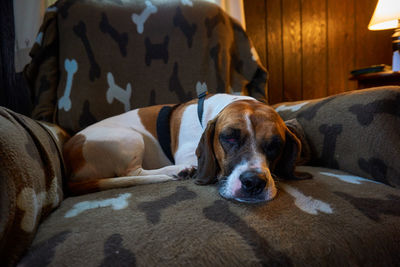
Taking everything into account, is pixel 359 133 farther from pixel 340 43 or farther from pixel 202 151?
pixel 340 43

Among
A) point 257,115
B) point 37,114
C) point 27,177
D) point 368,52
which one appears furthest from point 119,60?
point 368,52

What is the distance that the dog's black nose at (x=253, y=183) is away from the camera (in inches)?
38.4

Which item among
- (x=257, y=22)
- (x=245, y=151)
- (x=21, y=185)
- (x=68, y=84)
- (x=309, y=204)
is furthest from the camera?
(x=257, y=22)

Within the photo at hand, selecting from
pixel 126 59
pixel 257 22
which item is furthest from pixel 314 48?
pixel 126 59

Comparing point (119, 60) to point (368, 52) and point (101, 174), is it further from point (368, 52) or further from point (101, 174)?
point (368, 52)

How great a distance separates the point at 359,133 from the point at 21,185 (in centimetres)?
133

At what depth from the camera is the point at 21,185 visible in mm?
735

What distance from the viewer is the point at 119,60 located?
1.88 meters

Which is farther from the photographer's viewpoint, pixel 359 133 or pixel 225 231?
Answer: pixel 359 133

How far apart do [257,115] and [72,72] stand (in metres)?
1.34

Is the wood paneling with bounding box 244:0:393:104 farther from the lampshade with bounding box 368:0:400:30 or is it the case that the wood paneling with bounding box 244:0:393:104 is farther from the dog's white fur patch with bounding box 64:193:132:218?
the dog's white fur patch with bounding box 64:193:132:218

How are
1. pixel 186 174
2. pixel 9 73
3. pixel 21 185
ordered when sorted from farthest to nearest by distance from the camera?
pixel 9 73 → pixel 186 174 → pixel 21 185

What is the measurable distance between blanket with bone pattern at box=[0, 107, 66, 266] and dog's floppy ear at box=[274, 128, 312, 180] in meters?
0.99

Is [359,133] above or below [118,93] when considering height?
below
